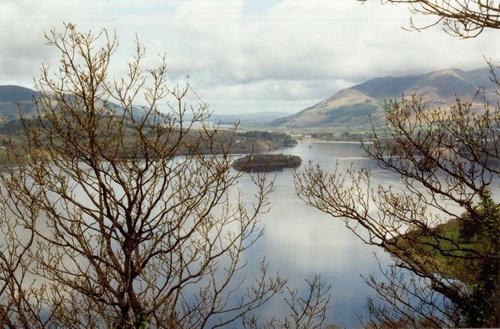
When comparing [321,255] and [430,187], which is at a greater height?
[430,187]

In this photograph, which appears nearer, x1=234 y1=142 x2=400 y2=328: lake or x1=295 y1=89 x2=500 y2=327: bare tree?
x1=295 y1=89 x2=500 y2=327: bare tree

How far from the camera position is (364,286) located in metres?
46.0

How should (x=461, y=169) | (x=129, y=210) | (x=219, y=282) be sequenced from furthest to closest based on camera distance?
1. (x=219, y=282)
2. (x=461, y=169)
3. (x=129, y=210)

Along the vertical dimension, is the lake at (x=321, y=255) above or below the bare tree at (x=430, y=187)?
below

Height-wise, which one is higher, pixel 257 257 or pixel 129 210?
pixel 129 210

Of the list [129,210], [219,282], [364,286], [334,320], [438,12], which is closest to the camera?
[438,12]

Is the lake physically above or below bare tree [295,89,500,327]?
below

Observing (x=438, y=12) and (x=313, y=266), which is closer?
(x=438, y=12)

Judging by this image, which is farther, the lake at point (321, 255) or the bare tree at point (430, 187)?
the lake at point (321, 255)

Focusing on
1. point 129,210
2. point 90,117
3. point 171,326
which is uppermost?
point 90,117

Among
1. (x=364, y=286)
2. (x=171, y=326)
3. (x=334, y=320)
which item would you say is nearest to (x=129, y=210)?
(x=171, y=326)

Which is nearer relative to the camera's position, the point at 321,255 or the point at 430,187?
the point at 430,187

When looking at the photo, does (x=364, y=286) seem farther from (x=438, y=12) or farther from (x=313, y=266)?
(x=438, y=12)

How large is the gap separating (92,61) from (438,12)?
506 centimetres
